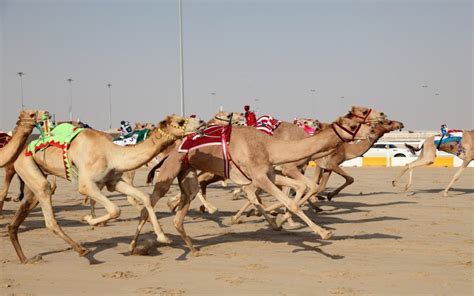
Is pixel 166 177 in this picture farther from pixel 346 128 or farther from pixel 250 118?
pixel 250 118

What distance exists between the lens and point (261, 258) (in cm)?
929

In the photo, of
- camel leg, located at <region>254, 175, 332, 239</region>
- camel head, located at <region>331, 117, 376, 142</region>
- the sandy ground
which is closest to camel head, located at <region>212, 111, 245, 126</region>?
the sandy ground

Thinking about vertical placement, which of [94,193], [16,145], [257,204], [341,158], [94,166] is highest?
[16,145]

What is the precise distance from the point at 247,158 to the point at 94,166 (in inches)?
91.8

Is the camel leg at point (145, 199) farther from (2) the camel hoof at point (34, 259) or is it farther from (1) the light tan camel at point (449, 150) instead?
(1) the light tan camel at point (449, 150)

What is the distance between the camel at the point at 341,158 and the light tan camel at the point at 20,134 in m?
8.16

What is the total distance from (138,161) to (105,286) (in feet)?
7.18

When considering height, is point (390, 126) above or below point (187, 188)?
above

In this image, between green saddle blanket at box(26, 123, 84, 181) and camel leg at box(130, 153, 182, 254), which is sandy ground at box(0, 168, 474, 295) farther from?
green saddle blanket at box(26, 123, 84, 181)

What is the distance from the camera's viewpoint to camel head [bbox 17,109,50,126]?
9.33m

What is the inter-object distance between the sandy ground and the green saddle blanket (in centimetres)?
140

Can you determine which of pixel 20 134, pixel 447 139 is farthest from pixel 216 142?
pixel 447 139

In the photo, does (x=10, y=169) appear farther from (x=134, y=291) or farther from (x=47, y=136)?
(x=134, y=291)

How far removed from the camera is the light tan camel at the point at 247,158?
973 centimetres
